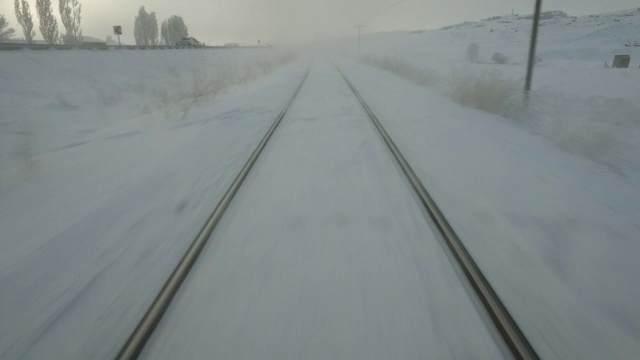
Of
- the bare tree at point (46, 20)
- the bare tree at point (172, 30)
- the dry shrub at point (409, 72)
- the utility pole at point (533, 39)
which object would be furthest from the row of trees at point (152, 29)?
the utility pole at point (533, 39)

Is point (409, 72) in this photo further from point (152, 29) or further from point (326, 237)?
point (152, 29)

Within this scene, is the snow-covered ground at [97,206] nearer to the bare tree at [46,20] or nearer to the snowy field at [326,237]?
the snowy field at [326,237]

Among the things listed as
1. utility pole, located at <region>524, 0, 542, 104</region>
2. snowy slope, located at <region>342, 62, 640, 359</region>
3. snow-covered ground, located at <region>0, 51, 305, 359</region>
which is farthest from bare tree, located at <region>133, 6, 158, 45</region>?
snowy slope, located at <region>342, 62, 640, 359</region>

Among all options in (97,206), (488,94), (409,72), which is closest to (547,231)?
(97,206)

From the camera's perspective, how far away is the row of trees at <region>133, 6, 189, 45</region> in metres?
61.9

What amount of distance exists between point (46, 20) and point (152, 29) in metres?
18.4

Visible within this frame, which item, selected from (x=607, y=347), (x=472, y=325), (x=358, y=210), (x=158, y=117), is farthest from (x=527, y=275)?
(x=158, y=117)

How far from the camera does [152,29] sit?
6256 centimetres

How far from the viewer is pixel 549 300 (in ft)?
7.69

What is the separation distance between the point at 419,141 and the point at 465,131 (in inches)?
57.7

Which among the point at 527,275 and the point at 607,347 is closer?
the point at 607,347

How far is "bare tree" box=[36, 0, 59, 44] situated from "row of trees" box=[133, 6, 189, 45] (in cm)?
1625

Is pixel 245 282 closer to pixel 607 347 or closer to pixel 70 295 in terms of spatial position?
pixel 70 295

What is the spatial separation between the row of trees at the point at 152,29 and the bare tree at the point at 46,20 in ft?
53.3
